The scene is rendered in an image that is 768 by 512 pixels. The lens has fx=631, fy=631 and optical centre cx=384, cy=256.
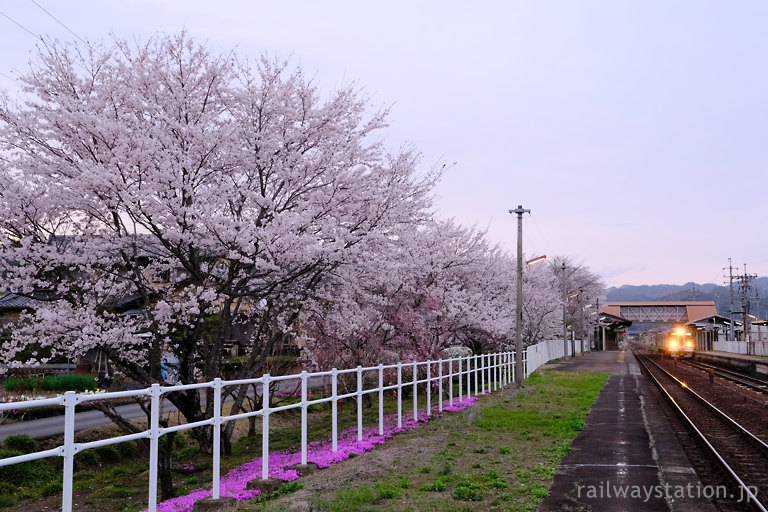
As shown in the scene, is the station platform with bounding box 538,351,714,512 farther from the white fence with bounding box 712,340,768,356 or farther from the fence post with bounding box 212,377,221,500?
the white fence with bounding box 712,340,768,356

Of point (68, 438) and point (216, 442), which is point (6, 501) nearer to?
point (216, 442)

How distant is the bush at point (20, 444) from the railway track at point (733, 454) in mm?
14881

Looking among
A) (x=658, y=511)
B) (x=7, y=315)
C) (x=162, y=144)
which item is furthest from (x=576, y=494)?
(x=7, y=315)

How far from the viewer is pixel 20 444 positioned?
1540cm

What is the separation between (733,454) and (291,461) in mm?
8630

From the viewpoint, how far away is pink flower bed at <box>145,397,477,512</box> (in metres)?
8.67

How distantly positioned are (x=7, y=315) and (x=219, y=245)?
28.6m

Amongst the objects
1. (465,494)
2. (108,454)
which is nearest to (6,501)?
(108,454)

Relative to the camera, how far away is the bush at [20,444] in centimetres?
1517

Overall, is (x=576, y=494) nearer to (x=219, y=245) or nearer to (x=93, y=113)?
(x=219, y=245)

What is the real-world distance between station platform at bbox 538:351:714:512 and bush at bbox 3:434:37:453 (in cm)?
1269

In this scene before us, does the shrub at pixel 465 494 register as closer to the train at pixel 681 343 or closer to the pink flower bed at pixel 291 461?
the pink flower bed at pixel 291 461

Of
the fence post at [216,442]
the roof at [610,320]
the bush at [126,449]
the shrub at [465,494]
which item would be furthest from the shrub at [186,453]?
the roof at [610,320]

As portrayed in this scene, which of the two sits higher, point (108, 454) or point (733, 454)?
point (733, 454)
